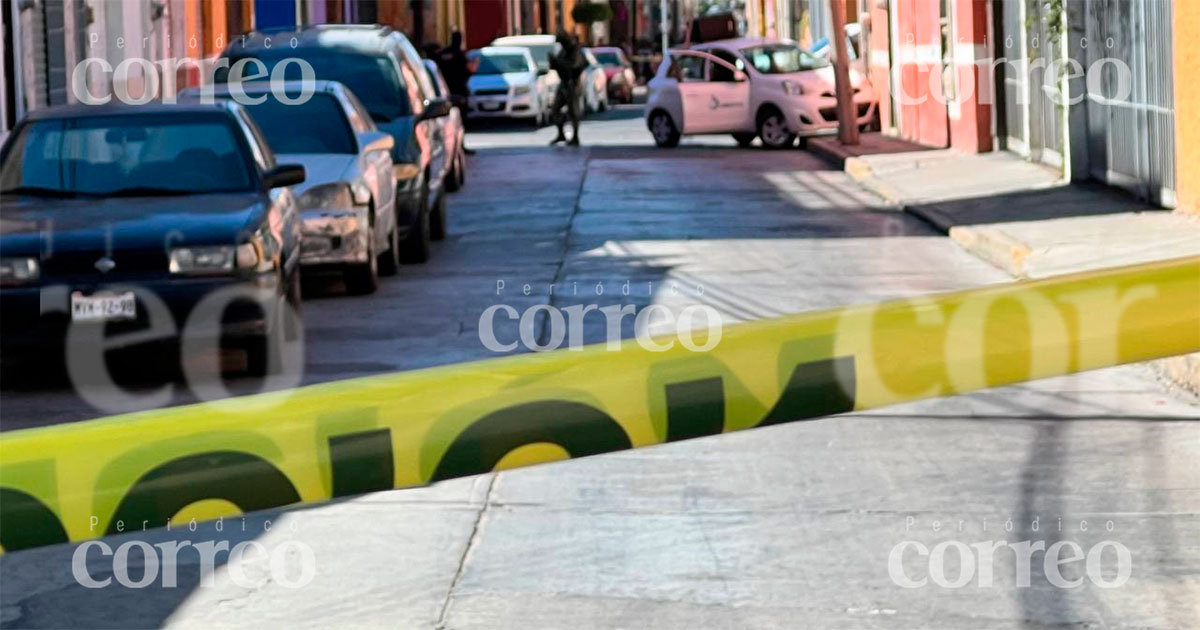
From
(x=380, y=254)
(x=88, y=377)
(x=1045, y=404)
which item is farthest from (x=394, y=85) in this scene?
(x=1045, y=404)

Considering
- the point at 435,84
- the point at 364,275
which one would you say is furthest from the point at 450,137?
the point at 364,275

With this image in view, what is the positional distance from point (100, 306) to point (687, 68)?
23816 millimetres

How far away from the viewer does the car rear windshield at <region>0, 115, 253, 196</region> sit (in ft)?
40.0

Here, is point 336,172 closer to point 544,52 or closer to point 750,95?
point 750,95

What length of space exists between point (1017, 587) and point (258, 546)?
2.59 meters

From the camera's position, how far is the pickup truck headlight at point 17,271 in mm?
10891

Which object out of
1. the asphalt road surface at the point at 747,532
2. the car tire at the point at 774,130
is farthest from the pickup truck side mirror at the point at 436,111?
the car tire at the point at 774,130

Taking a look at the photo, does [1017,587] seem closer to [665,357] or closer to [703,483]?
[703,483]

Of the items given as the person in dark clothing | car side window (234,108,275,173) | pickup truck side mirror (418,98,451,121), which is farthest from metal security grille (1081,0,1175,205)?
the person in dark clothing

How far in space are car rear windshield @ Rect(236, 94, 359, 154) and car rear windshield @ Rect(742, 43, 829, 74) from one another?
17.9 metres

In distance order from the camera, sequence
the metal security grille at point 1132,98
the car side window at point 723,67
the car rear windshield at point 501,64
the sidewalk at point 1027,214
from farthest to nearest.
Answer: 1. the car rear windshield at point 501,64
2. the car side window at point 723,67
3. the metal security grille at point 1132,98
4. the sidewalk at point 1027,214

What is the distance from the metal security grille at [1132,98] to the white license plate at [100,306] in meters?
9.94

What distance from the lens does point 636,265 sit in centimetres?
1672

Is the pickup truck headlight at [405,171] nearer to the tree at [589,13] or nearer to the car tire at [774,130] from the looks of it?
the car tire at [774,130]
